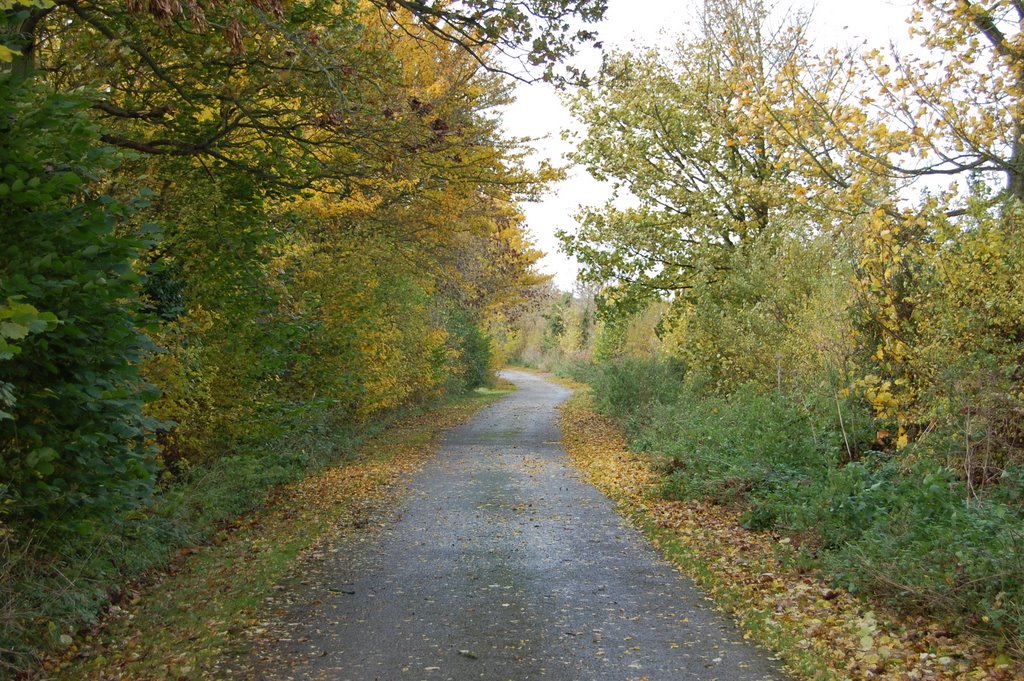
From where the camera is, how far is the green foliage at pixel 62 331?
4.83m

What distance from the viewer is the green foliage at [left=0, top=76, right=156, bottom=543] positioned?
483 centimetres

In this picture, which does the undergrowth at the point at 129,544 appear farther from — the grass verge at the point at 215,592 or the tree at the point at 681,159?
the tree at the point at 681,159

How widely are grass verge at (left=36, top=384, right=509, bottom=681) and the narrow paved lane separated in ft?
1.30

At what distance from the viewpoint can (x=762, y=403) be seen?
11508 mm

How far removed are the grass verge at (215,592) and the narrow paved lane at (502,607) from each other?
0.40 meters

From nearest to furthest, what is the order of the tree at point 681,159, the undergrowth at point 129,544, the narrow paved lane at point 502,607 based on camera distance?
the undergrowth at point 129,544, the narrow paved lane at point 502,607, the tree at point 681,159

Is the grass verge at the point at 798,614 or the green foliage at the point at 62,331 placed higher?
the green foliage at the point at 62,331

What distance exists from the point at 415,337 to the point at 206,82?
13004mm

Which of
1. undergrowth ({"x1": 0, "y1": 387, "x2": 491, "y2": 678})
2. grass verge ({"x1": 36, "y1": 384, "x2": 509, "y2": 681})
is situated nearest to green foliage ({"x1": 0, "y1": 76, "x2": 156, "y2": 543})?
undergrowth ({"x1": 0, "y1": 387, "x2": 491, "y2": 678})

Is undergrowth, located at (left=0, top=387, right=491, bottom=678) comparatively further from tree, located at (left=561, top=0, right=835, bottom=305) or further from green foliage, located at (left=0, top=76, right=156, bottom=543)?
tree, located at (left=561, top=0, right=835, bottom=305)

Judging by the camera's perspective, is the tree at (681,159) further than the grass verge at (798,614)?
Yes

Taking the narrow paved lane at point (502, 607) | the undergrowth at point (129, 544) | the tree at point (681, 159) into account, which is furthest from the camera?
the tree at point (681, 159)

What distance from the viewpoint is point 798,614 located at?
664 centimetres

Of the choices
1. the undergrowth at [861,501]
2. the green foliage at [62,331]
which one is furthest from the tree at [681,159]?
the green foliage at [62,331]
